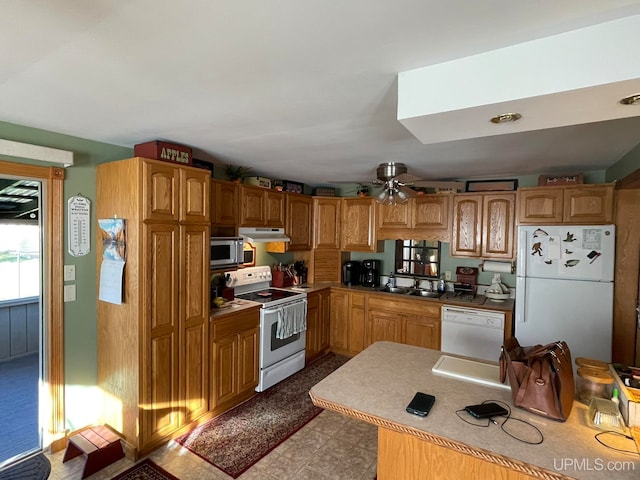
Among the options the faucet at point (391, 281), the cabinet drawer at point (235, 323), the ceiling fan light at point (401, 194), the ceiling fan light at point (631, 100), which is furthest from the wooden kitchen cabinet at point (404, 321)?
the ceiling fan light at point (631, 100)

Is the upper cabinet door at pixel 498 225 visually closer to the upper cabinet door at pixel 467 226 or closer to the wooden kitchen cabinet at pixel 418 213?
the upper cabinet door at pixel 467 226

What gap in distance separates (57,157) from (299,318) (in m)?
2.64

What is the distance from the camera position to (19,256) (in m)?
2.71

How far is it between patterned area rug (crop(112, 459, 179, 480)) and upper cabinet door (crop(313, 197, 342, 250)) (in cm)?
293

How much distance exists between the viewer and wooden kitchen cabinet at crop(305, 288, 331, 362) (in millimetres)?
4090

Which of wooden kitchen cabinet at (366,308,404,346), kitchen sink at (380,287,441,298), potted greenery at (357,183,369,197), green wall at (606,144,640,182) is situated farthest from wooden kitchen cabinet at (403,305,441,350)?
green wall at (606,144,640,182)

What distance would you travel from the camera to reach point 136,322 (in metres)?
2.33

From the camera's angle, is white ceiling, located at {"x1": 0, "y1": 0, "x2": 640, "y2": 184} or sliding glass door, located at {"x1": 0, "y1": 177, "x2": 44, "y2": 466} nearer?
white ceiling, located at {"x1": 0, "y1": 0, "x2": 640, "y2": 184}

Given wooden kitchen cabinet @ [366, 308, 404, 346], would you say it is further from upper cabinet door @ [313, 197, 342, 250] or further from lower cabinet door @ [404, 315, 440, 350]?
upper cabinet door @ [313, 197, 342, 250]

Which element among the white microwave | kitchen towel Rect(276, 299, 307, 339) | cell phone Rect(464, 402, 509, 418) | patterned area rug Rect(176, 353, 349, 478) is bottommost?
patterned area rug Rect(176, 353, 349, 478)

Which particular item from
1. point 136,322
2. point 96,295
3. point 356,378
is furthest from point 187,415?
point 356,378

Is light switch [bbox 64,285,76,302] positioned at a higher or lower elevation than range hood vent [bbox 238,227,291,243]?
lower

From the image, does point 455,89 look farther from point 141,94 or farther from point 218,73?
point 141,94

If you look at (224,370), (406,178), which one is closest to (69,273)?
(224,370)
